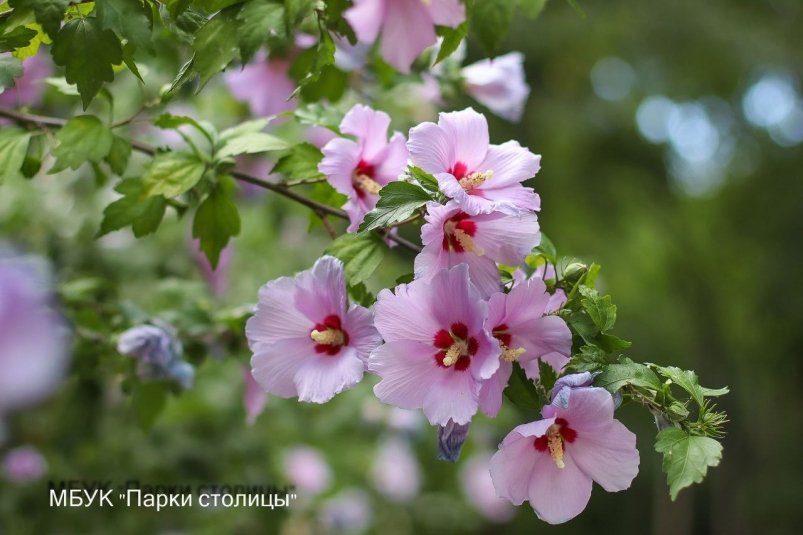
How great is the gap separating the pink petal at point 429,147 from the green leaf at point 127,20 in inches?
10.3

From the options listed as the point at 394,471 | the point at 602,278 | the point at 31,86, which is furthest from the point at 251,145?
the point at 602,278

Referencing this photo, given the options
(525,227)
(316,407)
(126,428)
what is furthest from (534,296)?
(316,407)

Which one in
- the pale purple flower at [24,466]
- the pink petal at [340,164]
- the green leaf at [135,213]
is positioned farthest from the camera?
the pale purple flower at [24,466]

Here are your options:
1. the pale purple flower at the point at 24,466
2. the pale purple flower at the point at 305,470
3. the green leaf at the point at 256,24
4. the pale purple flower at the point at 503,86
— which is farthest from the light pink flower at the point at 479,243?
the pale purple flower at the point at 305,470

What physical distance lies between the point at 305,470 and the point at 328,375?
5.93 ft

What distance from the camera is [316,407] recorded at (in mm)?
2617

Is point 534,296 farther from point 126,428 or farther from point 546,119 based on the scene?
point 546,119

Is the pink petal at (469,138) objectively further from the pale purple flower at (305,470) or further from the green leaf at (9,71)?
the pale purple flower at (305,470)

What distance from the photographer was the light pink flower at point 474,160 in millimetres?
772

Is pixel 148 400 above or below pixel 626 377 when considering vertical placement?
below

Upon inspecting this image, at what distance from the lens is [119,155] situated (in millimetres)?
992

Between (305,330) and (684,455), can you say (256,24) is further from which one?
(684,455)

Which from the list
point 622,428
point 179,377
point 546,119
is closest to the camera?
point 622,428

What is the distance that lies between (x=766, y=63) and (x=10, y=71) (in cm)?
449
